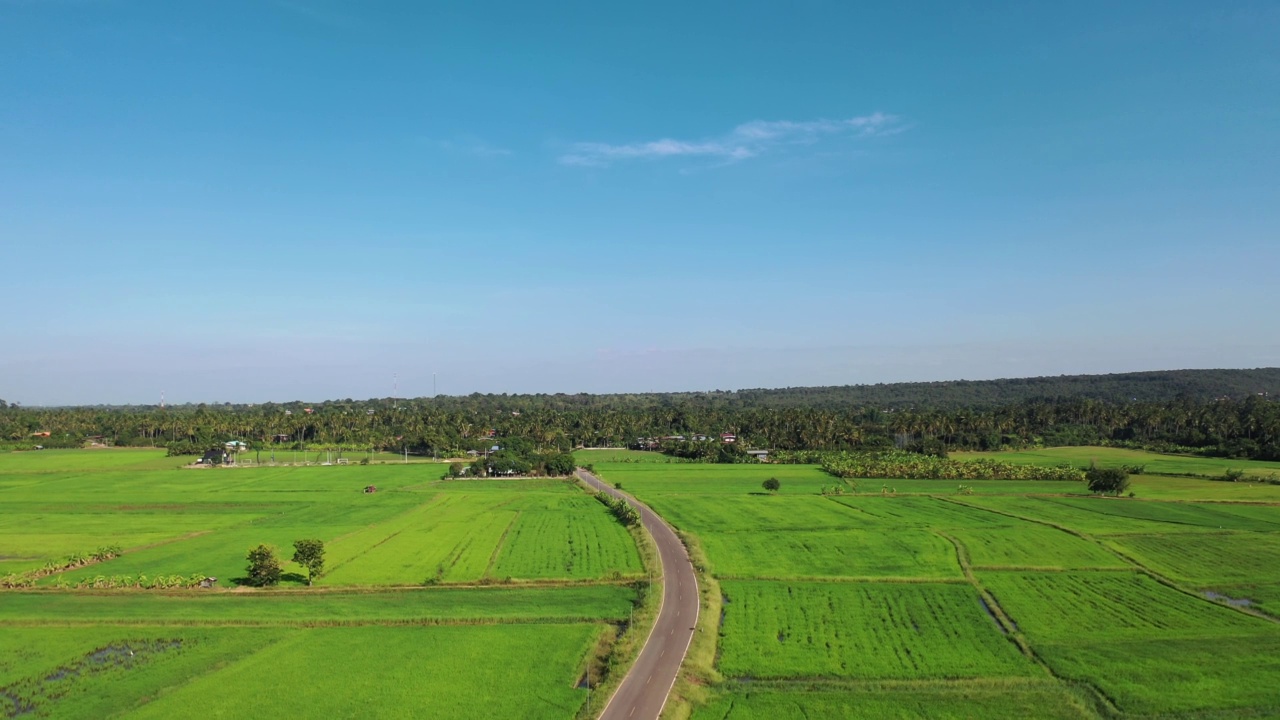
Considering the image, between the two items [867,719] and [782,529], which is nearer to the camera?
[867,719]

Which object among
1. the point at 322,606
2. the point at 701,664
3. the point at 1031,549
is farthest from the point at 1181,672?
the point at 322,606

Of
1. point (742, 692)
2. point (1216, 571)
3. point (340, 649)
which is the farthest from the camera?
point (1216, 571)

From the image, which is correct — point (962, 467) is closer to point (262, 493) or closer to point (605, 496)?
point (605, 496)

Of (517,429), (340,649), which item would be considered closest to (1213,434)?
(517,429)

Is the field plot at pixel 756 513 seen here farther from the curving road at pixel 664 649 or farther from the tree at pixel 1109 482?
the tree at pixel 1109 482

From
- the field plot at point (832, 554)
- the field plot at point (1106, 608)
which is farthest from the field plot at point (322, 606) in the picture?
the field plot at point (1106, 608)

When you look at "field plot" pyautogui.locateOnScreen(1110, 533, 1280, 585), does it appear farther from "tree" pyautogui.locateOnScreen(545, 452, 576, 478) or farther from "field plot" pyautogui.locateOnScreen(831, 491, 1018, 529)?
"tree" pyautogui.locateOnScreen(545, 452, 576, 478)

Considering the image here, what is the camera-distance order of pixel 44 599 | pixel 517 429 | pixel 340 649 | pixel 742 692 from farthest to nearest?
1. pixel 517 429
2. pixel 44 599
3. pixel 340 649
4. pixel 742 692
